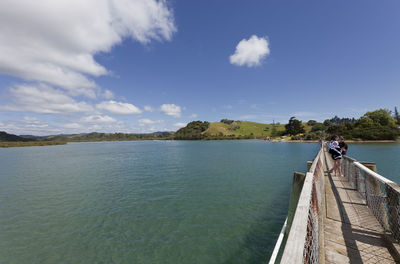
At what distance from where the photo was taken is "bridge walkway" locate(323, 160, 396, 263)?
13.0ft

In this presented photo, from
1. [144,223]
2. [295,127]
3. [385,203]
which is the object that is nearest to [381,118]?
[295,127]

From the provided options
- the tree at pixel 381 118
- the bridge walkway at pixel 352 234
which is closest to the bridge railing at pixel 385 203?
the bridge walkway at pixel 352 234

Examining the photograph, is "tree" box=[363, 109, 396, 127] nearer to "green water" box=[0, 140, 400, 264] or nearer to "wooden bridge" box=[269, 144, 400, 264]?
"green water" box=[0, 140, 400, 264]

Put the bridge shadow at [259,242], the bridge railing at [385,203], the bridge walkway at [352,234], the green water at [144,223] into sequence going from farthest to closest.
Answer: the green water at [144,223], the bridge shadow at [259,242], the bridge railing at [385,203], the bridge walkway at [352,234]

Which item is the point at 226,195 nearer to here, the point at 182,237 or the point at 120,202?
the point at 182,237

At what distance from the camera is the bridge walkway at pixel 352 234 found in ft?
13.0

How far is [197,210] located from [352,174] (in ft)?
32.5

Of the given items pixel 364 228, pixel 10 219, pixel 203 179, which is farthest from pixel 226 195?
pixel 10 219

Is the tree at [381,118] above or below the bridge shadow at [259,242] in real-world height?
above

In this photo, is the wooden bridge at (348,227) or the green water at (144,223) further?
the green water at (144,223)

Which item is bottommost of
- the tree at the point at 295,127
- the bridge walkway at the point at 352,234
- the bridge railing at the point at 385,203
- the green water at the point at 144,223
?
the green water at the point at 144,223

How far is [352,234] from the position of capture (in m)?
4.76

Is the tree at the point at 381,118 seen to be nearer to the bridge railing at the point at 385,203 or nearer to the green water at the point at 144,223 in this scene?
the green water at the point at 144,223

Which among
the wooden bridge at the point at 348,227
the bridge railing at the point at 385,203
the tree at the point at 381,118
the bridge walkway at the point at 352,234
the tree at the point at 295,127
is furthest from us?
the tree at the point at 295,127
